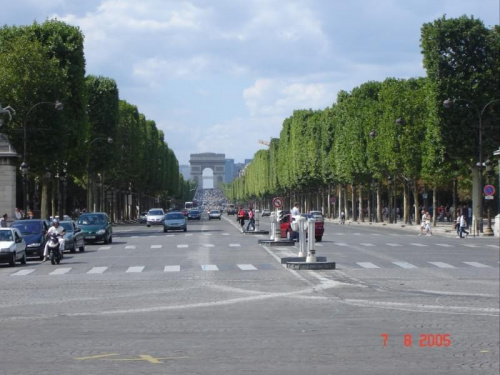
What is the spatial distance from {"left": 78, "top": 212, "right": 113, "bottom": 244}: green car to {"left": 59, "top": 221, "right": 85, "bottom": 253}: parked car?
6316mm

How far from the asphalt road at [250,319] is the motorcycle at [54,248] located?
282 centimetres

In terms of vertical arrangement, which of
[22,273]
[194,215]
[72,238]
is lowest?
[22,273]

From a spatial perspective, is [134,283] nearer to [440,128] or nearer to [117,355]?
[117,355]

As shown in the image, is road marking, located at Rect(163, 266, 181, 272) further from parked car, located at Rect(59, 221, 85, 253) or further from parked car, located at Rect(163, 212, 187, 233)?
parked car, located at Rect(163, 212, 187, 233)

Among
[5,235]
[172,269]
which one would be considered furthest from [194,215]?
[172,269]

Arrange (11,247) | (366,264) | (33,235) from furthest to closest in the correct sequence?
1. (33,235)
2. (11,247)
3. (366,264)

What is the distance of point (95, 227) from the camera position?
179ft

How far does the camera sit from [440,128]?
67.5 metres

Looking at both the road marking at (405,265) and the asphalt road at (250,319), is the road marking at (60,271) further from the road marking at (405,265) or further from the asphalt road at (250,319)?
the road marking at (405,265)

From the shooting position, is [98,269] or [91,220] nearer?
[98,269]

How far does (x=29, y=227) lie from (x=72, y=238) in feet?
11.7

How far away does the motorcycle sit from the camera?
36812 mm

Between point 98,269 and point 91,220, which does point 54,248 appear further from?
point 91,220

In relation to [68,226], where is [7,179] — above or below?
above
